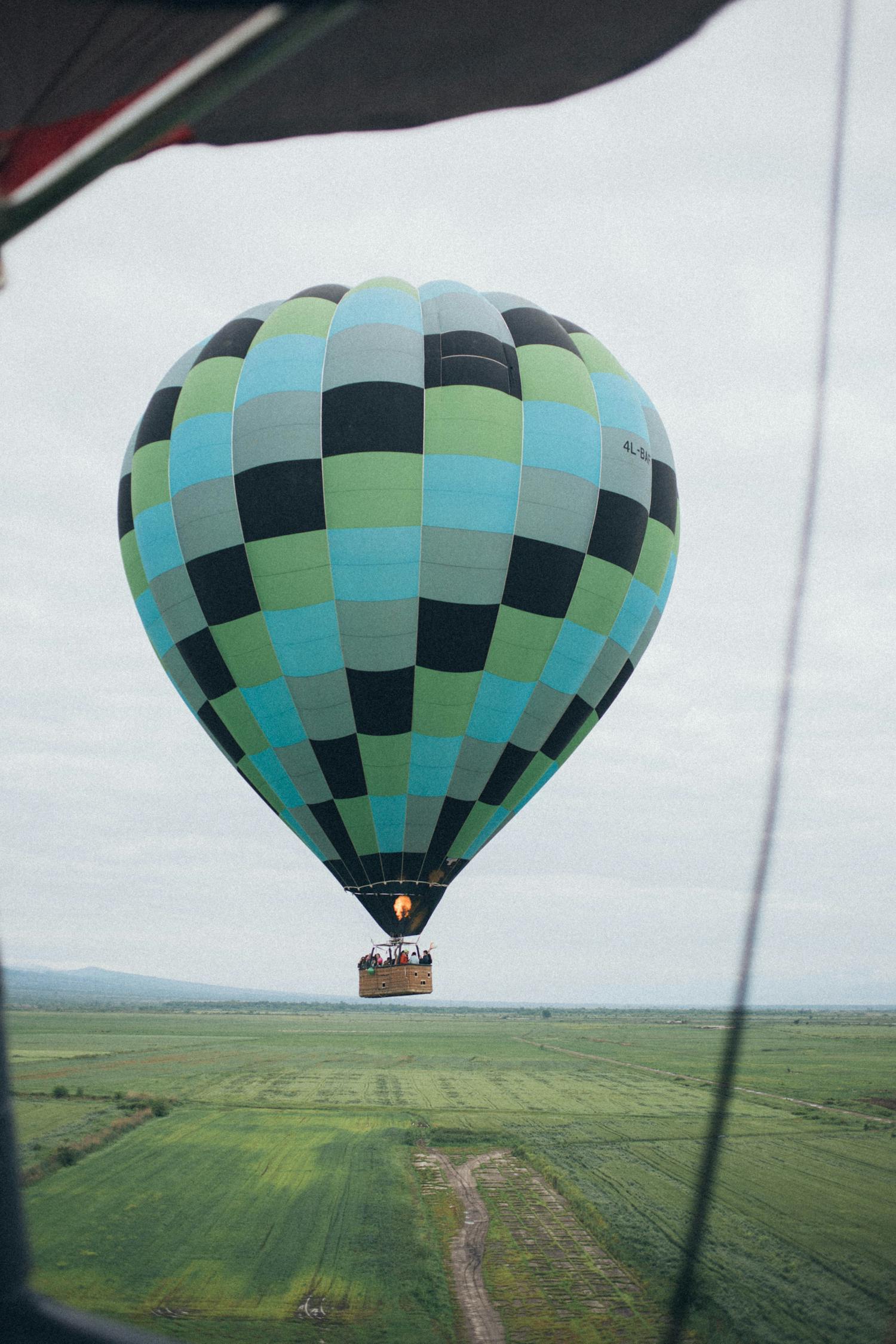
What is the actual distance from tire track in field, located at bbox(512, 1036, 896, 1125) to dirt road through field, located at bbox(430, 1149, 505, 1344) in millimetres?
15159

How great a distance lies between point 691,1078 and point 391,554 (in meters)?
52.0

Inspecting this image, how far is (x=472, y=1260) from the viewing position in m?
18.6

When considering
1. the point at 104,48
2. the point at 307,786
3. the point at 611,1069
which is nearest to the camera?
the point at 104,48

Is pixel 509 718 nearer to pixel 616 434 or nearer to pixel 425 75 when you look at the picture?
pixel 616 434

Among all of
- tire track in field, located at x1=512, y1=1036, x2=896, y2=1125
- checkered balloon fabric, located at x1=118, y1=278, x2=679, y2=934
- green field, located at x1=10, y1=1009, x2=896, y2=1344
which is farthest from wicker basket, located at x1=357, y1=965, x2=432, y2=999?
tire track in field, located at x1=512, y1=1036, x2=896, y2=1125

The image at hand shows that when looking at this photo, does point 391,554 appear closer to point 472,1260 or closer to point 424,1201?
point 472,1260

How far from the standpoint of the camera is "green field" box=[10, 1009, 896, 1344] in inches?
630

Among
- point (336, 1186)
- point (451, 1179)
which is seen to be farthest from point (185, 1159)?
point (451, 1179)

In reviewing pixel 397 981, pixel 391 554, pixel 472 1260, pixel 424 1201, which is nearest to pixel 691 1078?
pixel 424 1201

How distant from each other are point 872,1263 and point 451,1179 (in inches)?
411

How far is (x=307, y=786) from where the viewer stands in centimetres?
1473

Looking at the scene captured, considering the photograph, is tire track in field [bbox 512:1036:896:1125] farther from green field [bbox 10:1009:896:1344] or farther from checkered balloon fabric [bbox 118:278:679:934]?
checkered balloon fabric [bbox 118:278:679:934]

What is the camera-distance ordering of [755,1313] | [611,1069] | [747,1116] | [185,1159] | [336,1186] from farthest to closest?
[611,1069] → [747,1116] → [185,1159] → [336,1186] → [755,1313]

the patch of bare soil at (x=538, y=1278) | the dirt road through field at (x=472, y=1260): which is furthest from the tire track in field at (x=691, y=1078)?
the patch of bare soil at (x=538, y=1278)
